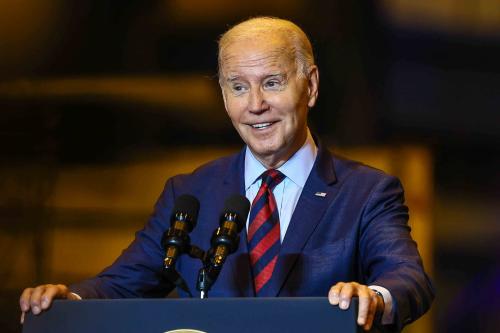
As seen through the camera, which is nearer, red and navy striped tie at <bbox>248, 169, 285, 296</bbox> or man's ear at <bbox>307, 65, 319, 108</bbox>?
red and navy striped tie at <bbox>248, 169, 285, 296</bbox>

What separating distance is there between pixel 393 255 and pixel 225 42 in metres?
0.73

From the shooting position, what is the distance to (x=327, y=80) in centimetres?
419

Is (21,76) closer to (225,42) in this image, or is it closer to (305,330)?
(225,42)

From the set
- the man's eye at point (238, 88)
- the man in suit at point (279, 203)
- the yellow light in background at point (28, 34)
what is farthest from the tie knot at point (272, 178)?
the yellow light in background at point (28, 34)

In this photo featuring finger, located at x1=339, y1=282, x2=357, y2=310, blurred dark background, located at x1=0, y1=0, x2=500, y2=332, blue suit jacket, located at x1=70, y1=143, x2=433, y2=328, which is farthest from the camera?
blurred dark background, located at x1=0, y1=0, x2=500, y2=332

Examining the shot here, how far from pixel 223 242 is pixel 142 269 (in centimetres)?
75

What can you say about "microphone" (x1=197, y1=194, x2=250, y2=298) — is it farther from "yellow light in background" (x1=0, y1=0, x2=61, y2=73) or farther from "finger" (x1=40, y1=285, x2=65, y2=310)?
"yellow light in background" (x1=0, y1=0, x2=61, y2=73)

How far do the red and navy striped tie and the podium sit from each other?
67 centimetres

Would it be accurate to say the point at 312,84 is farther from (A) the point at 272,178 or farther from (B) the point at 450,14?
(B) the point at 450,14

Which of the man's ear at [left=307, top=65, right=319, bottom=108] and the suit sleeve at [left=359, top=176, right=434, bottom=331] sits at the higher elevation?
the man's ear at [left=307, top=65, right=319, bottom=108]

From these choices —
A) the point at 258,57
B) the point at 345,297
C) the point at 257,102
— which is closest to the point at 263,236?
the point at 257,102

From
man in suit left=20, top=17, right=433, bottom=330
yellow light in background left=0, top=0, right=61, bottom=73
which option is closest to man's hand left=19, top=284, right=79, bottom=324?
man in suit left=20, top=17, right=433, bottom=330

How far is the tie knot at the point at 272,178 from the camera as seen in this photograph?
2.82 metres

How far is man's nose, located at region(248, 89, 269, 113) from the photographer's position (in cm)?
273
